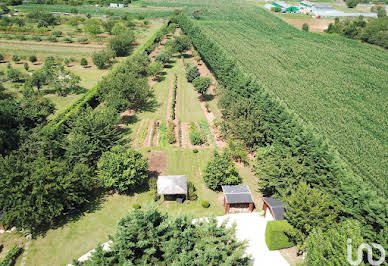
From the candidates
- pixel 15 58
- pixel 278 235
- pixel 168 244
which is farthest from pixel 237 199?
pixel 15 58

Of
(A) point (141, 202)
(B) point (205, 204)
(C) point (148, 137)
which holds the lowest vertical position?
(A) point (141, 202)

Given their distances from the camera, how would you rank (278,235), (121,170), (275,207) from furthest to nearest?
(121,170) < (275,207) < (278,235)

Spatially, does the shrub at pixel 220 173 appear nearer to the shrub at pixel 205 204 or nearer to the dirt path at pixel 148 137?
the shrub at pixel 205 204

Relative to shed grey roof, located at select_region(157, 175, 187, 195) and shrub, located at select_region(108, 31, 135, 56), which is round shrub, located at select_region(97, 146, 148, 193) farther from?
shrub, located at select_region(108, 31, 135, 56)

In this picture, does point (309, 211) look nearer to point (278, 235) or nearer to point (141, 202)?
point (278, 235)

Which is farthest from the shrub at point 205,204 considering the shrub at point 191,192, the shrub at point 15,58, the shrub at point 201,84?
the shrub at point 15,58

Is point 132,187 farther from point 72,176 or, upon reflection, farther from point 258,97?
point 258,97
